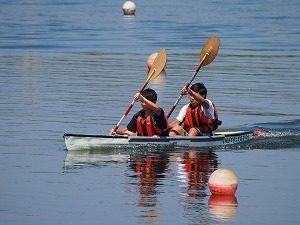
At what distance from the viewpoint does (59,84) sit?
32.5m

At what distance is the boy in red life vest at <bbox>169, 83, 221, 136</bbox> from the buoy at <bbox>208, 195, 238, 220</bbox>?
4932 millimetres

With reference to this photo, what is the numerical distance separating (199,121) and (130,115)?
4466 millimetres

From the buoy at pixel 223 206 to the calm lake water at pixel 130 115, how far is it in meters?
0.02

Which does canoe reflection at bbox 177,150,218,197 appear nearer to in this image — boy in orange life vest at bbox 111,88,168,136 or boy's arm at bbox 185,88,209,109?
boy in orange life vest at bbox 111,88,168,136

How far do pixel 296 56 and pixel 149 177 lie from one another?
2147cm

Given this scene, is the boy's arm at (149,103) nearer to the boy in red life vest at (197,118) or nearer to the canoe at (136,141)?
the canoe at (136,141)

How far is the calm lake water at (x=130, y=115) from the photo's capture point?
681 inches

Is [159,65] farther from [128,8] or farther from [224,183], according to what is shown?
[128,8]

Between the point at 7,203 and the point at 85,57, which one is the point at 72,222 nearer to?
the point at 7,203

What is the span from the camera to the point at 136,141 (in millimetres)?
22031

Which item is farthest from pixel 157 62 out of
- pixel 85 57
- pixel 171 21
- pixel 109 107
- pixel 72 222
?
pixel 171 21

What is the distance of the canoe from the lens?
2170cm

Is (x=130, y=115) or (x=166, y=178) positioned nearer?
→ (x=166, y=178)

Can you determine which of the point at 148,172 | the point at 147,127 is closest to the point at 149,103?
the point at 147,127
